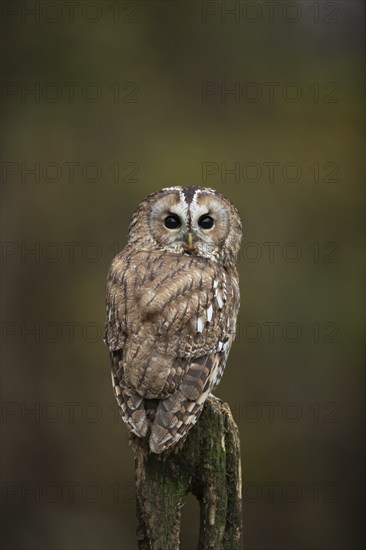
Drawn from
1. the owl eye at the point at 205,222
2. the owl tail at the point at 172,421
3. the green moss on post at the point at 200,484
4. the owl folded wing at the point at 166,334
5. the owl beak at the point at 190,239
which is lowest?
the green moss on post at the point at 200,484

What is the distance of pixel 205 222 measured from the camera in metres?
3.46

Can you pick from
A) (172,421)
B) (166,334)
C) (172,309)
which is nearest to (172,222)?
(172,309)

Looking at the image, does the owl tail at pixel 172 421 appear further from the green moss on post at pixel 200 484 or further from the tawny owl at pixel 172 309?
the green moss on post at pixel 200 484

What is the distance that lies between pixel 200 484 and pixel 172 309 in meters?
0.69

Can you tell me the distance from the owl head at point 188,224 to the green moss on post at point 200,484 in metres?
0.70

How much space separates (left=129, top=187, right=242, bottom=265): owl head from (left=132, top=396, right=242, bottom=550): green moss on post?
70cm

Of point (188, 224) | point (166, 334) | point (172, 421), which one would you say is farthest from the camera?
point (188, 224)

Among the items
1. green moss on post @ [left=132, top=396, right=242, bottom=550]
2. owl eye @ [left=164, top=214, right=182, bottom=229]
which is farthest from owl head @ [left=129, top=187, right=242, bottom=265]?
green moss on post @ [left=132, top=396, right=242, bottom=550]

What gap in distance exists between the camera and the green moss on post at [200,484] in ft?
9.61

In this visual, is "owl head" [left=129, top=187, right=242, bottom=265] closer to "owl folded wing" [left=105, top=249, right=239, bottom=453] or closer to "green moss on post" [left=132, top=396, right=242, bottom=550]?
"owl folded wing" [left=105, top=249, right=239, bottom=453]

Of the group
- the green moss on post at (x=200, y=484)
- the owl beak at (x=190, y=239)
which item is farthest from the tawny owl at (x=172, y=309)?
the green moss on post at (x=200, y=484)

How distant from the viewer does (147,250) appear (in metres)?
3.49

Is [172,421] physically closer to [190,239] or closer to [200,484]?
[200,484]

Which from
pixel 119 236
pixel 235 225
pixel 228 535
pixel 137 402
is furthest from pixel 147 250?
pixel 119 236
